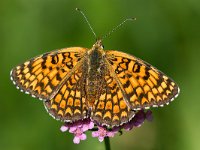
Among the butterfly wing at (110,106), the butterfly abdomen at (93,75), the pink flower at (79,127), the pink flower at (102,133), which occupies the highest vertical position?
the butterfly abdomen at (93,75)

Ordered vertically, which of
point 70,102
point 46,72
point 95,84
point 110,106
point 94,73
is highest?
point 46,72

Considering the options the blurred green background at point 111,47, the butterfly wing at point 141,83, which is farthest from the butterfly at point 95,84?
the blurred green background at point 111,47

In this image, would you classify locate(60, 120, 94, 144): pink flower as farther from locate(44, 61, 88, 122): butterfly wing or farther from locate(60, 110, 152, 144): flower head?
locate(44, 61, 88, 122): butterfly wing

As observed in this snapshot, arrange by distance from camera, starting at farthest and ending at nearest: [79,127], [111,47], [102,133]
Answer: [111,47], [79,127], [102,133]

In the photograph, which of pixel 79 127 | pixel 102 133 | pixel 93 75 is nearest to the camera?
pixel 102 133

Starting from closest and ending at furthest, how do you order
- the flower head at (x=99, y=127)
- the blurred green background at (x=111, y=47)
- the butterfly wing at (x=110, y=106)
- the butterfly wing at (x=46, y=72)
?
the butterfly wing at (x=110, y=106), the flower head at (x=99, y=127), the butterfly wing at (x=46, y=72), the blurred green background at (x=111, y=47)

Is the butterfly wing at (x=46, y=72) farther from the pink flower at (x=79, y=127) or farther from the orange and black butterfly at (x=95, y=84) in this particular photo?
the pink flower at (x=79, y=127)

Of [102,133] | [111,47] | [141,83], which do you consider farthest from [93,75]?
[111,47]

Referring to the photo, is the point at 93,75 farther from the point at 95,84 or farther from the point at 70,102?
the point at 70,102

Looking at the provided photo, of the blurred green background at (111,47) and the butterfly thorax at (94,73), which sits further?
the blurred green background at (111,47)
